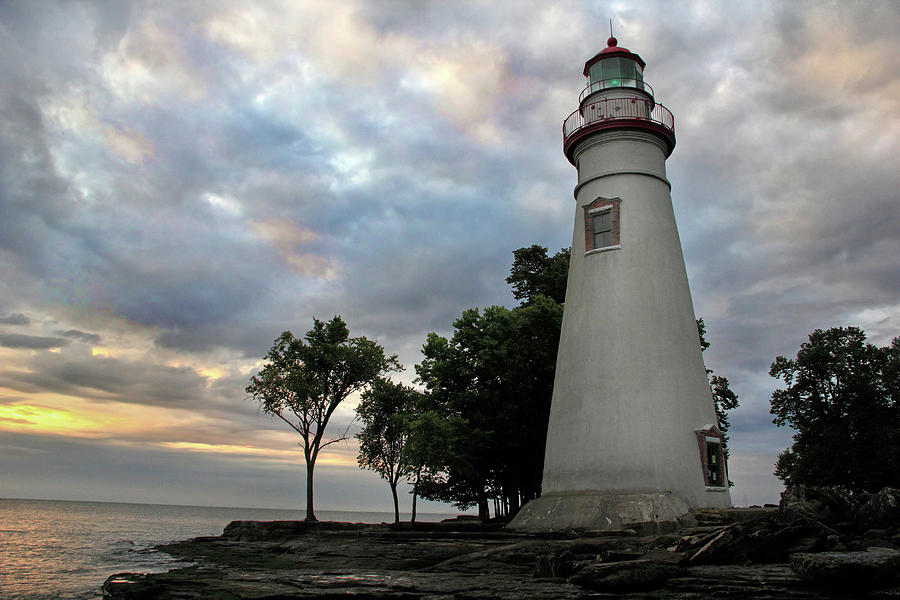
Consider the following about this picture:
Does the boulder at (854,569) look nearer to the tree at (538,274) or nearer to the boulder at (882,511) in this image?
the boulder at (882,511)

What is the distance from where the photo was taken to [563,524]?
58.9 ft

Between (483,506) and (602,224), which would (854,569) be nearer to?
(602,224)

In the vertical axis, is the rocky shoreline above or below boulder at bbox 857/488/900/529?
below

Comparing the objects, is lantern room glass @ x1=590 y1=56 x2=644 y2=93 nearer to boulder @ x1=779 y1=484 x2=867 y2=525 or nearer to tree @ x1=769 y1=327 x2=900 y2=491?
boulder @ x1=779 y1=484 x2=867 y2=525

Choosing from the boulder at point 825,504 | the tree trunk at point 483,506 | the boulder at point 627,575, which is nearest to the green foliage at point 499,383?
the tree trunk at point 483,506

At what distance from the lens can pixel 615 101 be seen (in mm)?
Result: 22500

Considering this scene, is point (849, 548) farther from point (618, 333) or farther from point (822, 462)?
point (822, 462)

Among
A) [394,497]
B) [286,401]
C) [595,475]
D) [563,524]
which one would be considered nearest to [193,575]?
[563,524]

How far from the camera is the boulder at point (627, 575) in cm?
968

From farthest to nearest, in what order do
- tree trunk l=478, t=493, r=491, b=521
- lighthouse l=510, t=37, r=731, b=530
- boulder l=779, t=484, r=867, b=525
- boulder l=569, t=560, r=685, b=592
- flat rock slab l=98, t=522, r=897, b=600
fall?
tree trunk l=478, t=493, r=491, b=521 < lighthouse l=510, t=37, r=731, b=530 < boulder l=779, t=484, r=867, b=525 < boulder l=569, t=560, r=685, b=592 < flat rock slab l=98, t=522, r=897, b=600

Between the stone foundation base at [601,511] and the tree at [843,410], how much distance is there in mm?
23403

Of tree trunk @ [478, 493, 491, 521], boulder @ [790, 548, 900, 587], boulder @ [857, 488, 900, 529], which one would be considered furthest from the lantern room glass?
tree trunk @ [478, 493, 491, 521]

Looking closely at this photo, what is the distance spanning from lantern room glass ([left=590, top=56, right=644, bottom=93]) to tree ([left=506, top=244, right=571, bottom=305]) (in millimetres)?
12362

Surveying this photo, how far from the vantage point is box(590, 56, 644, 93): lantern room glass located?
22969 millimetres
